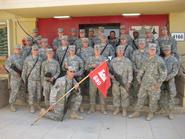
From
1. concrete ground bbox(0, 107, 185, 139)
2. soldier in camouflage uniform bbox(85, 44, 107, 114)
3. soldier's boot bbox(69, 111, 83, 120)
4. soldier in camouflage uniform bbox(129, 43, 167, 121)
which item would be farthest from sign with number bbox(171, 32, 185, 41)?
soldier's boot bbox(69, 111, 83, 120)

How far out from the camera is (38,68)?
8.59m

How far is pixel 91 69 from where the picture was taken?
8320 mm

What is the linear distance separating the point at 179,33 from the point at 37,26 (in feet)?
15.8

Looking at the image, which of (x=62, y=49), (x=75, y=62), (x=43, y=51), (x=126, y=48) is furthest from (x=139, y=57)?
(x=43, y=51)

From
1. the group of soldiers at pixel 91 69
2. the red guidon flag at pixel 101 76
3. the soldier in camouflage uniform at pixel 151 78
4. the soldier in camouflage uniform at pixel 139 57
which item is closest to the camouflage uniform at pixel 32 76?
the group of soldiers at pixel 91 69

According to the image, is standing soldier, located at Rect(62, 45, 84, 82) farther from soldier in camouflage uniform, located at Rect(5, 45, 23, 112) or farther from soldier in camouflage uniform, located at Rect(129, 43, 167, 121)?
soldier in camouflage uniform, located at Rect(129, 43, 167, 121)

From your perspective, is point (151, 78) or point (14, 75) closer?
point (151, 78)

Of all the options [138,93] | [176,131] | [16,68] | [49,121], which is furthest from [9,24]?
[176,131]

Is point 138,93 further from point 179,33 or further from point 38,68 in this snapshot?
point 179,33

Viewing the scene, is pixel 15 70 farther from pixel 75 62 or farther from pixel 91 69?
pixel 91 69

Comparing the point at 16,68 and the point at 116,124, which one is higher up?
the point at 16,68

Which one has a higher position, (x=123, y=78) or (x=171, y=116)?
(x=123, y=78)

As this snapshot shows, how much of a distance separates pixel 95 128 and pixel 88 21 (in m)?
4.63

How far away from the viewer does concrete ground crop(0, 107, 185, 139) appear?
22.7 feet
